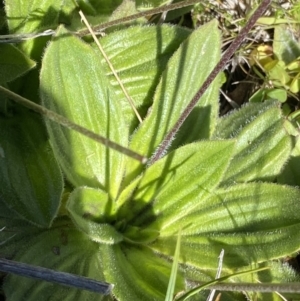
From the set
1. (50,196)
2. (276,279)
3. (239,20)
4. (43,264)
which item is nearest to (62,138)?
(50,196)

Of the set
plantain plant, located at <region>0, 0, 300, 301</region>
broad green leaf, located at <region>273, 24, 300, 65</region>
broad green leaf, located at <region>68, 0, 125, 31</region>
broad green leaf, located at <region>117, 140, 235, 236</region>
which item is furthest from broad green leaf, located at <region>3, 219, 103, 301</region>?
broad green leaf, located at <region>273, 24, 300, 65</region>

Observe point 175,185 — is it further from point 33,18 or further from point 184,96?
point 33,18

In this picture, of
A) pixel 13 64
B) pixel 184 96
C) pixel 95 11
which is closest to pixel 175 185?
pixel 184 96

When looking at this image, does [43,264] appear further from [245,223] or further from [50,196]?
[245,223]

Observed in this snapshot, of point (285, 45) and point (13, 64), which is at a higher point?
point (13, 64)

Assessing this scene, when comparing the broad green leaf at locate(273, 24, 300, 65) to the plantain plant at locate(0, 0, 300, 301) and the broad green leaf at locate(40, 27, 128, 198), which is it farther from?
the broad green leaf at locate(40, 27, 128, 198)
